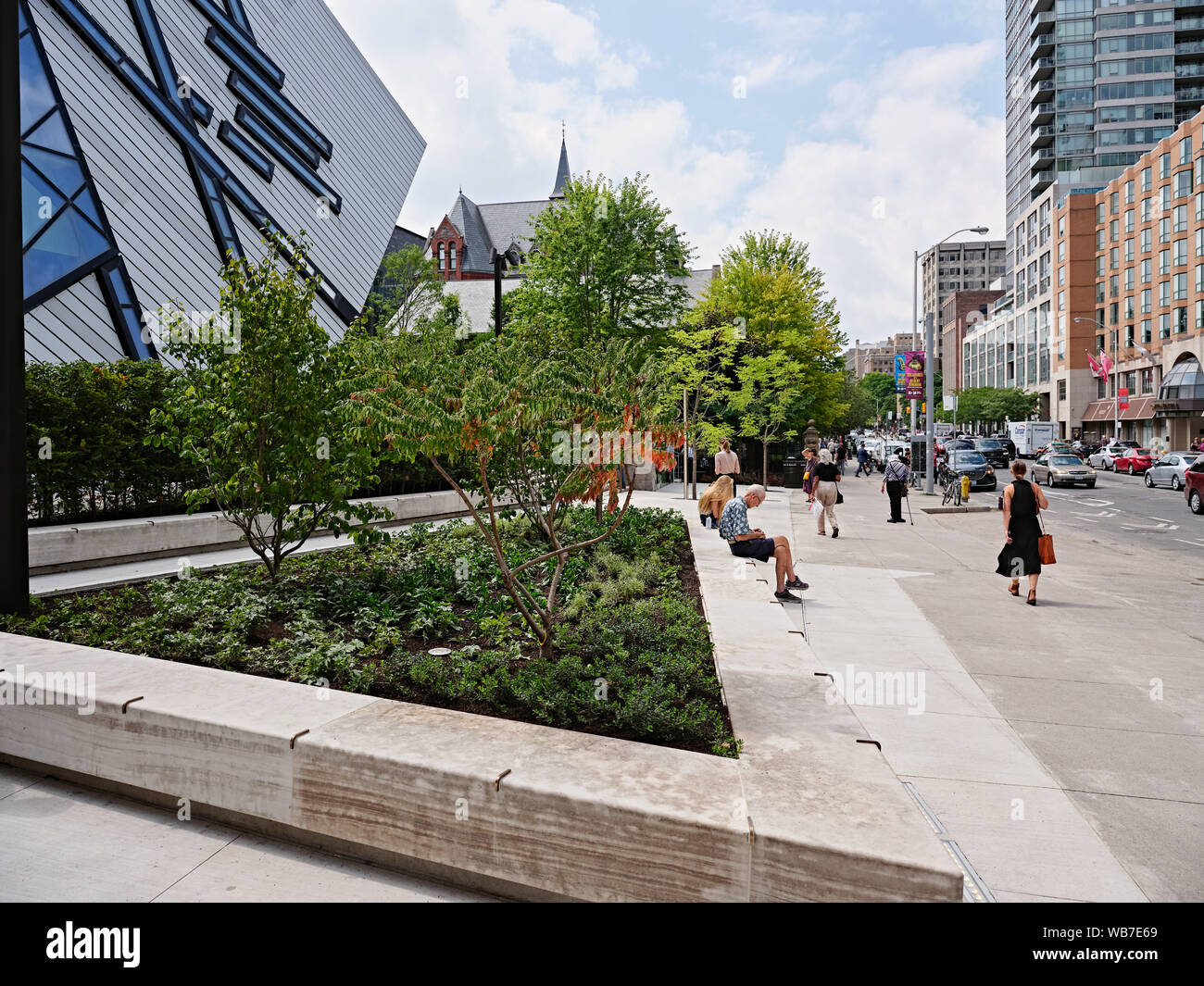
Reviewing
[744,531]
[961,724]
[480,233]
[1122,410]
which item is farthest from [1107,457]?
[480,233]

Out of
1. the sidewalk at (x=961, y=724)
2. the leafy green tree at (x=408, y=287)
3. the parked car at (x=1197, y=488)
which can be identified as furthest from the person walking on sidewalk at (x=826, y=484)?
the leafy green tree at (x=408, y=287)

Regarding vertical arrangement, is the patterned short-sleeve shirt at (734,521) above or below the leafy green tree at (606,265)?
below

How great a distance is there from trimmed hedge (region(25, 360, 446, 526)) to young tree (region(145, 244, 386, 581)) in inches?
49.9

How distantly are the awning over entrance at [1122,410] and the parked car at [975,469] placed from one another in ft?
142

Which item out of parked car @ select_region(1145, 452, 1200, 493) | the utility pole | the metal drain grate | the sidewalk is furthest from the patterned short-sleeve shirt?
parked car @ select_region(1145, 452, 1200, 493)

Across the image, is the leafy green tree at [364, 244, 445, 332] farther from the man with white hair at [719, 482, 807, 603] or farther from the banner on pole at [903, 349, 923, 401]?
the man with white hair at [719, 482, 807, 603]

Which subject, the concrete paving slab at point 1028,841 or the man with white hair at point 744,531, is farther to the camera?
the man with white hair at point 744,531

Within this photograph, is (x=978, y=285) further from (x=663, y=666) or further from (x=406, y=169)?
(x=663, y=666)

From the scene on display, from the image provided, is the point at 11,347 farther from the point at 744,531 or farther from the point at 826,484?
the point at 826,484

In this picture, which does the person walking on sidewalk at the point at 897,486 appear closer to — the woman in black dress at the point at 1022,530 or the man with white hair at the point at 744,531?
the woman in black dress at the point at 1022,530

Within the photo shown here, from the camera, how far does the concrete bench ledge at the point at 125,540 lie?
831 cm

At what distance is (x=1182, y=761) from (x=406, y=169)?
133 feet

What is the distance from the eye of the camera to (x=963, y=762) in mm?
4797

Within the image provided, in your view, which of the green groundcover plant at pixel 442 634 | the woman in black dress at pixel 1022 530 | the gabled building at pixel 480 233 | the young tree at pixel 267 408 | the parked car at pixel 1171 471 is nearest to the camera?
the green groundcover plant at pixel 442 634
